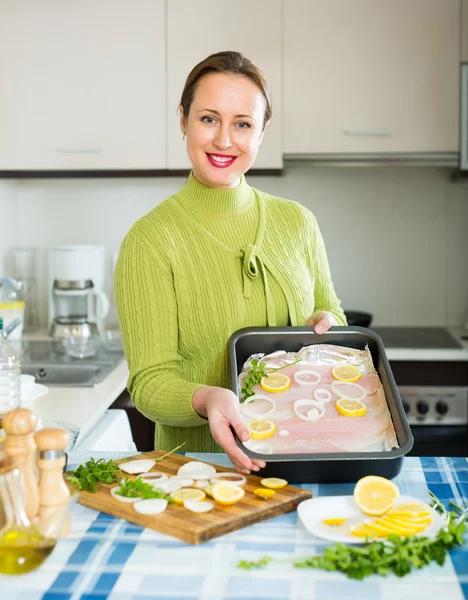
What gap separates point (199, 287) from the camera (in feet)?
5.07

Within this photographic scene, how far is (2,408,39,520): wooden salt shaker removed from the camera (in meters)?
0.96

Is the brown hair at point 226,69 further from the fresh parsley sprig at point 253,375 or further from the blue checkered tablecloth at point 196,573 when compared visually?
the blue checkered tablecloth at point 196,573

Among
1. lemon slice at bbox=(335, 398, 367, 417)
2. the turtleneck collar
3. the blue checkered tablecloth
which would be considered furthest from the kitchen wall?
the blue checkered tablecloth

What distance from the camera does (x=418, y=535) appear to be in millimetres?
996

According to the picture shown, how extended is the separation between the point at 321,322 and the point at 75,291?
1.64m

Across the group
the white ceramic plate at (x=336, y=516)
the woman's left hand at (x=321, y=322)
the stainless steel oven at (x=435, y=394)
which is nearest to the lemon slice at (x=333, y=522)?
the white ceramic plate at (x=336, y=516)

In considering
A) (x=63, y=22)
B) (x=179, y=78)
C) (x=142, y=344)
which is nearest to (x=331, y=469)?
(x=142, y=344)

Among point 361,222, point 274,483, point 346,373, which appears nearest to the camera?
point 274,483

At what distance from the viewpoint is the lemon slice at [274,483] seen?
115cm

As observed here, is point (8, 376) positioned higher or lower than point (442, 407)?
higher

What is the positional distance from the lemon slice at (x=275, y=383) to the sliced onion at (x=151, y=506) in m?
0.31

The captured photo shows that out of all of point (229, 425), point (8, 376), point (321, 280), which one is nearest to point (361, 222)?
point (321, 280)

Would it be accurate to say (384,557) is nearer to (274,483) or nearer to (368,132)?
(274,483)

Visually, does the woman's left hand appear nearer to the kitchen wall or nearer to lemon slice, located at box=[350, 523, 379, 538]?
lemon slice, located at box=[350, 523, 379, 538]
